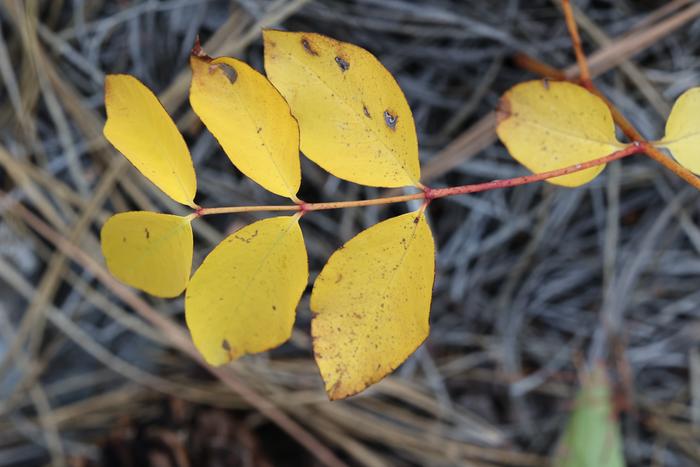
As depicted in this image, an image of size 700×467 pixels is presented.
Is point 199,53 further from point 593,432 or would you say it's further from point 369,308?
point 593,432

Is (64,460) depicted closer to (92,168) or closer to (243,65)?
(92,168)

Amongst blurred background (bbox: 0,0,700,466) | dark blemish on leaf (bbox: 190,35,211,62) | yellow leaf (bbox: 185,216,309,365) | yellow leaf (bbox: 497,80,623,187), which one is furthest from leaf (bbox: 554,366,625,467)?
dark blemish on leaf (bbox: 190,35,211,62)

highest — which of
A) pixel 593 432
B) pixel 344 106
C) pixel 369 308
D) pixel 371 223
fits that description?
pixel 344 106

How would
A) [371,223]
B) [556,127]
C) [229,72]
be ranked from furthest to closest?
[371,223] < [556,127] < [229,72]

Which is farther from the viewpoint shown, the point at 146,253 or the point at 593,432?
the point at 593,432

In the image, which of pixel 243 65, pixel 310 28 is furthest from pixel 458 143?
pixel 243 65

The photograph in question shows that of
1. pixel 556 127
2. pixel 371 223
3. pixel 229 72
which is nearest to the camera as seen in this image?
pixel 229 72

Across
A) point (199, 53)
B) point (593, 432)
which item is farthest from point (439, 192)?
point (593, 432)
